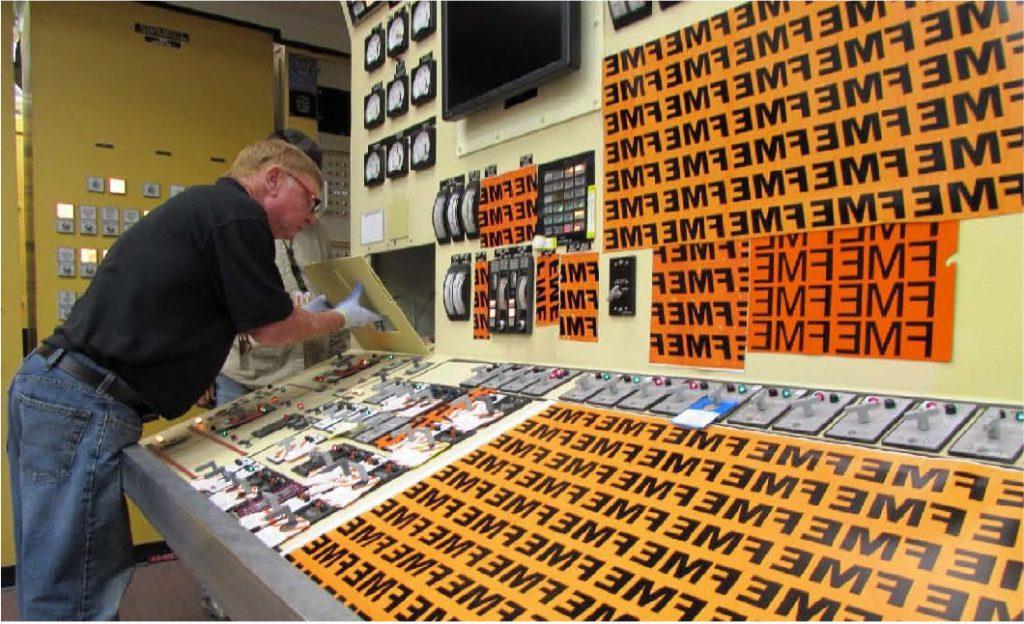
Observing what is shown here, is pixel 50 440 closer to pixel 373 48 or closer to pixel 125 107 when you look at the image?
pixel 373 48

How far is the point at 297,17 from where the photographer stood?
4105 millimetres

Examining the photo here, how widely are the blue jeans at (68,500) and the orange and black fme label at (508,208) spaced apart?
116 centimetres

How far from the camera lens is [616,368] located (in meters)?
1.42

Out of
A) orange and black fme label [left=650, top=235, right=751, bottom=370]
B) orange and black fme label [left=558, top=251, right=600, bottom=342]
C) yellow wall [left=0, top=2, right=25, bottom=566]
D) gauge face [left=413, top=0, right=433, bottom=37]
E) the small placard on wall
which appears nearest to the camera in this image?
orange and black fme label [left=650, top=235, right=751, bottom=370]

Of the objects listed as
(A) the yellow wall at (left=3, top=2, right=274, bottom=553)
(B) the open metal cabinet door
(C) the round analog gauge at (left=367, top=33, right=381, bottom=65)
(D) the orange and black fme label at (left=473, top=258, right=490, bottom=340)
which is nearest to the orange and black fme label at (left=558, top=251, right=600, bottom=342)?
(D) the orange and black fme label at (left=473, top=258, right=490, bottom=340)

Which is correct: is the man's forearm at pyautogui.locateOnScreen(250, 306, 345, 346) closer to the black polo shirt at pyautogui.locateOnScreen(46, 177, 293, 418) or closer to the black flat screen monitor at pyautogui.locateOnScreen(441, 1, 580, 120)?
the black polo shirt at pyautogui.locateOnScreen(46, 177, 293, 418)

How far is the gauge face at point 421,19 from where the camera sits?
7.02 feet

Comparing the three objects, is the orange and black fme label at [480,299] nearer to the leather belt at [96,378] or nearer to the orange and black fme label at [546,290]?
A: the orange and black fme label at [546,290]

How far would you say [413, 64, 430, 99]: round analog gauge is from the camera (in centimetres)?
217

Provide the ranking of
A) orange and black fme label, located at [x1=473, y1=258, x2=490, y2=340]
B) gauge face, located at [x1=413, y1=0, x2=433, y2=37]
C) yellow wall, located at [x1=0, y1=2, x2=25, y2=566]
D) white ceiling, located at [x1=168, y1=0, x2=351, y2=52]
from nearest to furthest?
orange and black fme label, located at [x1=473, y1=258, x2=490, y2=340] → gauge face, located at [x1=413, y1=0, x2=433, y2=37] → yellow wall, located at [x1=0, y1=2, x2=25, y2=566] → white ceiling, located at [x1=168, y1=0, x2=351, y2=52]

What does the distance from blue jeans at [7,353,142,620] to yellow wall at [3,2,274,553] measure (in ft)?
6.69

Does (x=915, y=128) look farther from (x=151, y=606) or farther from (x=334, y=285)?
(x=151, y=606)

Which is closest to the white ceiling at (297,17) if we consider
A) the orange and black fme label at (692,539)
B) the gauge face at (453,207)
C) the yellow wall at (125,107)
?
the yellow wall at (125,107)

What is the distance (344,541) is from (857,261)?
3.15 feet
